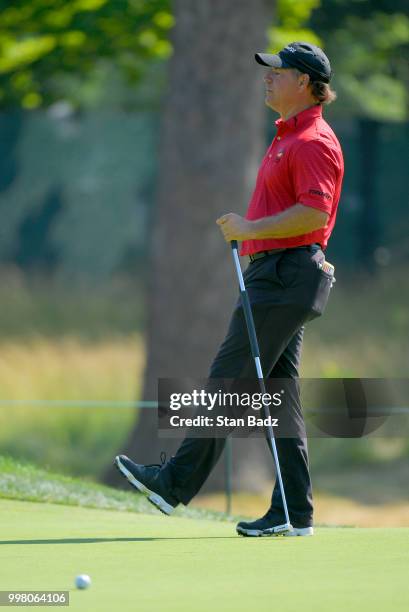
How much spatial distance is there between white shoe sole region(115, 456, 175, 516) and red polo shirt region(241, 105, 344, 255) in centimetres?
106

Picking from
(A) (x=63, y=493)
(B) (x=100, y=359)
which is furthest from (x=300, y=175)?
(B) (x=100, y=359)

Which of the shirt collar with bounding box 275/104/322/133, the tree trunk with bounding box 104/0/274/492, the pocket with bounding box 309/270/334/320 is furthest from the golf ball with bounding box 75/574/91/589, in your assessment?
the tree trunk with bounding box 104/0/274/492

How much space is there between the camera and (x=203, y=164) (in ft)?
45.4

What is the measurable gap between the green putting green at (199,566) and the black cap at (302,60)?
6.47ft

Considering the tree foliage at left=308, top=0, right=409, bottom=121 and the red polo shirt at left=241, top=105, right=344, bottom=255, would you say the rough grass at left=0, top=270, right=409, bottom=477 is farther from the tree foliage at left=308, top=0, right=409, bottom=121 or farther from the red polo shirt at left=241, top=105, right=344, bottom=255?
the red polo shirt at left=241, top=105, right=344, bottom=255

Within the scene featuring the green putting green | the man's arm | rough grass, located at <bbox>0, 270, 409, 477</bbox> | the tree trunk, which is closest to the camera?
the green putting green

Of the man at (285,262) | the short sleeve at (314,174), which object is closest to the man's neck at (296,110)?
the man at (285,262)

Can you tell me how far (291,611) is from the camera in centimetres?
433

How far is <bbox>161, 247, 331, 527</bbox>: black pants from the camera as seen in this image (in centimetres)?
639

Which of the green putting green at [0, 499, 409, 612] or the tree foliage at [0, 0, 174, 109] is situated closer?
the green putting green at [0, 499, 409, 612]

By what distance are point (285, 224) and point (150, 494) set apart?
1.29 metres

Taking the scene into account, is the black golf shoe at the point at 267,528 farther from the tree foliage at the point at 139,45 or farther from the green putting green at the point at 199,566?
the tree foliage at the point at 139,45

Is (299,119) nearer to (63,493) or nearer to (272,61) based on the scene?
(272,61)

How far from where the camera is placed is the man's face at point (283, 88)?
6590mm
